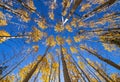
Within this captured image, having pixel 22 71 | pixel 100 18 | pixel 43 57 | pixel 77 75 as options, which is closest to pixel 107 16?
pixel 100 18

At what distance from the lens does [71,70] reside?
839 inches

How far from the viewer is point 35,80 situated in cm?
1927

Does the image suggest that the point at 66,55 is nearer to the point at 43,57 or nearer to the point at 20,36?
the point at 43,57

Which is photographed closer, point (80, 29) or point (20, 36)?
point (20, 36)

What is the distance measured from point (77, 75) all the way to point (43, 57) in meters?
4.48

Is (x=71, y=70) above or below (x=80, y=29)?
below

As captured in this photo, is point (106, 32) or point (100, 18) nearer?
point (106, 32)

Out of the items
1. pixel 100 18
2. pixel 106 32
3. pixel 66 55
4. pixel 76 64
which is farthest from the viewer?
pixel 66 55

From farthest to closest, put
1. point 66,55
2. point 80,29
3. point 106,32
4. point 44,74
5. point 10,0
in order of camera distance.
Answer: point 66,55 < point 44,74 < point 80,29 < point 106,32 < point 10,0

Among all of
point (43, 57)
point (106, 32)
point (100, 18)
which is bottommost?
point (43, 57)

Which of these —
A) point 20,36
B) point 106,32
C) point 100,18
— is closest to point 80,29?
point 100,18

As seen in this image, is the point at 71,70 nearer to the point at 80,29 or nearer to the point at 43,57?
the point at 43,57

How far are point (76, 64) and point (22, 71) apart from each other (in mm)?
7071

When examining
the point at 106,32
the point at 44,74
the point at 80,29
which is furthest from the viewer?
the point at 44,74
